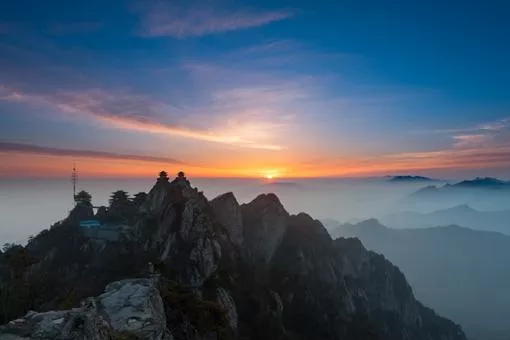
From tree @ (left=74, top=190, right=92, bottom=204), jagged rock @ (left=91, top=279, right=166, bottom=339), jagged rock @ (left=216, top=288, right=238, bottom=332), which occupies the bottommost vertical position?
jagged rock @ (left=216, top=288, right=238, bottom=332)

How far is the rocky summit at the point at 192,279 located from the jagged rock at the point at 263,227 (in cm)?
29

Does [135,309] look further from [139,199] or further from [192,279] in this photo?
[139,199]

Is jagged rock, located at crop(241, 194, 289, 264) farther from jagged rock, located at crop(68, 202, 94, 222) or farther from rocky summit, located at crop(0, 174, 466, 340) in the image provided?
jagged rock, located at crop(68, 202, 94, 222)

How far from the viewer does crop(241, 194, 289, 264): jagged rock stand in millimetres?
106312

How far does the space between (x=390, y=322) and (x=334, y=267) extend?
31077mm

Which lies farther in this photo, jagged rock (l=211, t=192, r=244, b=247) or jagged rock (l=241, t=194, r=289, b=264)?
jagged rock (l=241, t=194, r=289, b=264)

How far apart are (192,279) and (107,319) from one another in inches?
1809

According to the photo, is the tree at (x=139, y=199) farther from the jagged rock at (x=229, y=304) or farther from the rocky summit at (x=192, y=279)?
the jagged rock at (x=229, y=304)

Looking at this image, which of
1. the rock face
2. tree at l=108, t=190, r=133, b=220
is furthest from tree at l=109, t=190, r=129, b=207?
the rock face

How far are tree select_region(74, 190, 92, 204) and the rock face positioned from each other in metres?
71.2

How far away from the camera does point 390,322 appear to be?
135 meters

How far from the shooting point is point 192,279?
7525 cm

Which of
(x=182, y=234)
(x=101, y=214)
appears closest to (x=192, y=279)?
(x=182, y=234)

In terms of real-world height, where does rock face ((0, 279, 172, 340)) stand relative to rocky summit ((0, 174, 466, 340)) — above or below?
above
